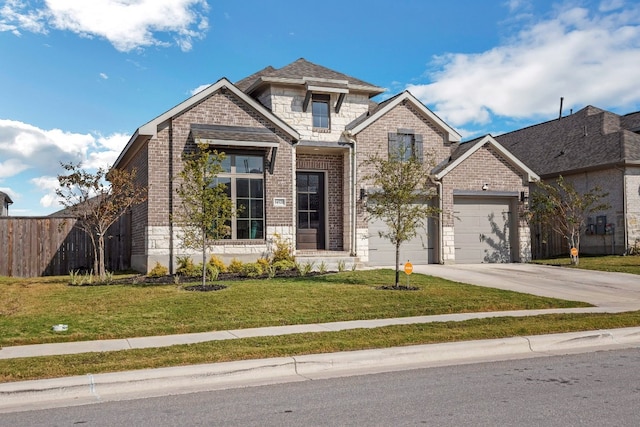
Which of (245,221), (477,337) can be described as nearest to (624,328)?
(477,337)

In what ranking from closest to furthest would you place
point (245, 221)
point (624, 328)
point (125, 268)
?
point (624, 328) → point (245, 221) → point (125, 268)

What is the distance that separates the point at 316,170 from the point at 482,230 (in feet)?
Answer: 21.1

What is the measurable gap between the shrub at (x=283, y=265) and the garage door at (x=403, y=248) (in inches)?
150

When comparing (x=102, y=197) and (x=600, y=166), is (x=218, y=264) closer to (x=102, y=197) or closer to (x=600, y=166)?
(x=102, y=197)

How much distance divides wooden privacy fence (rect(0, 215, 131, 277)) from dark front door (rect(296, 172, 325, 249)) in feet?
22.6

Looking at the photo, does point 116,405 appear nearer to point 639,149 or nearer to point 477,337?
point 477,337

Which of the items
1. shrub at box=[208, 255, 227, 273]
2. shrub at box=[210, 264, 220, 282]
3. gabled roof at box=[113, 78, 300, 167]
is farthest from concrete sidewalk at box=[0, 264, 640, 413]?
gabled roof at box=[113, 78, 300, 167]

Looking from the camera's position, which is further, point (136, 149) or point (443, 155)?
point (443, 155)

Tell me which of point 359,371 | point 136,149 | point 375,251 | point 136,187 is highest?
point 136,149

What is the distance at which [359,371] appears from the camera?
7672 millimetres

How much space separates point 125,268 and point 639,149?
1973cm

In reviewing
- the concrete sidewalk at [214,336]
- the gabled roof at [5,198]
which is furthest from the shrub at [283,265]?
the gabled roof at [5,198]

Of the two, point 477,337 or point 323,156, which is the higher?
point 323,156

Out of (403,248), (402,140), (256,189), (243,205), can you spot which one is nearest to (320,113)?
(402,140)
